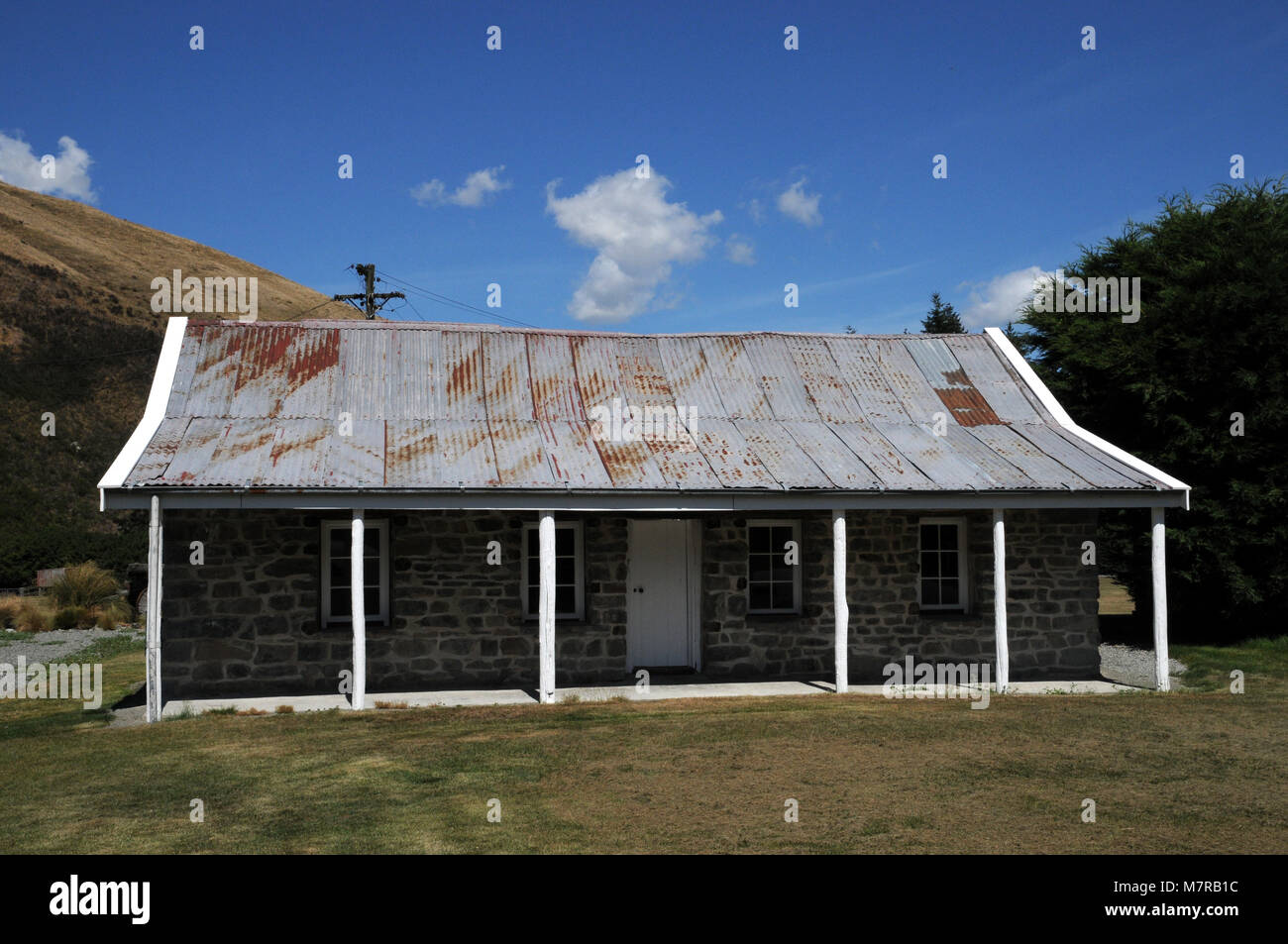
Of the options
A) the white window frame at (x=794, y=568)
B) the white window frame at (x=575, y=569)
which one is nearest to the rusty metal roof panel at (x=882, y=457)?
the white window frame at (x=794, y=568)

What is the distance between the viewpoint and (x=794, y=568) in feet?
45.9

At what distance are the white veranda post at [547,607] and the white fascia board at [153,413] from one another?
4216 mm

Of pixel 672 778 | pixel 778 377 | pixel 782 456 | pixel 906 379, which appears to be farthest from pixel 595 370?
pixel 672 778

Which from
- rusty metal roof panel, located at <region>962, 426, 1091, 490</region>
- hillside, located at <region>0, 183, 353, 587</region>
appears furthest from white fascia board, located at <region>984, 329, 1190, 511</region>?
hillside, located at <region>0, 183, 353, 587</region>

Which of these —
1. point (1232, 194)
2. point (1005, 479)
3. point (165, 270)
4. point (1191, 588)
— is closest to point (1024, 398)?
point (1005, 479)

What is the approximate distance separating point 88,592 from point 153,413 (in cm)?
1267

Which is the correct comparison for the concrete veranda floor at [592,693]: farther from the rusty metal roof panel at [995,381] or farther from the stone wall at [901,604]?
the rusty metal roof panel at [995,381]

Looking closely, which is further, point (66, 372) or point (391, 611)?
point (66, 372)

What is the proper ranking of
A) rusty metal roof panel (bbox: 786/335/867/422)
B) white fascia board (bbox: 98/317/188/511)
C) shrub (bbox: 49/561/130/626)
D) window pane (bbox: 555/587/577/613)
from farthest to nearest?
1. shrub (bbox: 49/561/130/626)
2. rusty metal roof panel (bbox: 786/335/867/422)
3. window pane (bbox: 555/587/577/613)
4. white fascia board (bbox: 98/317/188/511)

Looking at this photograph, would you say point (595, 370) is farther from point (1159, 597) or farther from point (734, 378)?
point (1159, 597)

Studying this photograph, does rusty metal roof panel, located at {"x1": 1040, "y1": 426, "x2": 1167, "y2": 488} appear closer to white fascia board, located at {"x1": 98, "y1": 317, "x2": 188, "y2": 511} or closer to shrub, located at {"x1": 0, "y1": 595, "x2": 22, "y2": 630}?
white fascia board, located at {"x1": 98, "y1": 317, "x2": 188, "y2": 511}

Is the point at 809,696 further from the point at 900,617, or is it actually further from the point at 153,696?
the point at 153,696

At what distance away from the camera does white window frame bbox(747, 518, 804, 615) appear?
546 inches

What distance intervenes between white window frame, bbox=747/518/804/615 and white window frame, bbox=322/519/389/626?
175 inches
